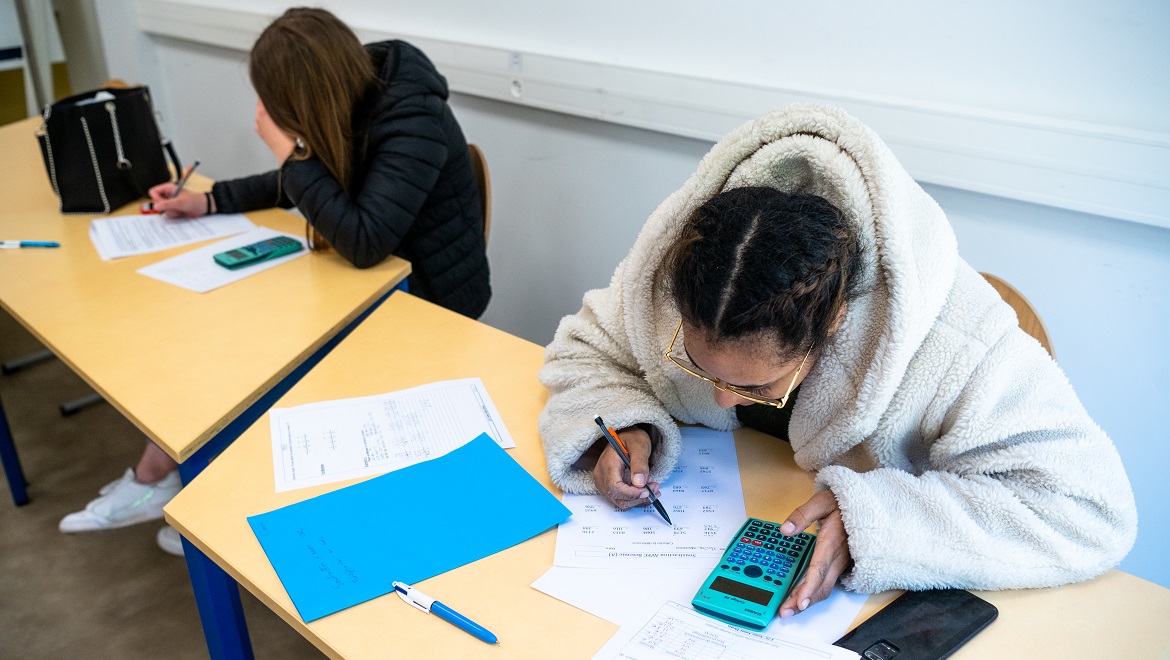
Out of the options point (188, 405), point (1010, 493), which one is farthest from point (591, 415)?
point (188, 405)

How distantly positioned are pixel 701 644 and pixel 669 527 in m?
0.20

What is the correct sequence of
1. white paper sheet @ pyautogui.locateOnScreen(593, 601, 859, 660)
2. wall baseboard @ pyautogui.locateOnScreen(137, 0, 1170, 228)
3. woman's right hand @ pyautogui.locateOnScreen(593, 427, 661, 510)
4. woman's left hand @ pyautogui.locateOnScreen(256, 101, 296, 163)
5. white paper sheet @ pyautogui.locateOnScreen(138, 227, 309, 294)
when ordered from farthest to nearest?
woman's left hand @ pyautogui.locateOnScreen(256, 101, 296, 163), white paper sheet @ pyautogui.locateOnScreen(138, 227, 309, 294), wall baseboard @ pyautogui.locateOnScreen(137, 0, 1170, 228), woman's right hand @ pyautogui.locateOnScreen(593, 427, 661, 510), white paper sheet @ pyautogui.locateOnScreen(593, 601, 859, 660)

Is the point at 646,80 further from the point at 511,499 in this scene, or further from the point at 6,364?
the point at 6,364

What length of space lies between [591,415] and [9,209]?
168 centimetres

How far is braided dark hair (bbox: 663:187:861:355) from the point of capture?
0.85 metres

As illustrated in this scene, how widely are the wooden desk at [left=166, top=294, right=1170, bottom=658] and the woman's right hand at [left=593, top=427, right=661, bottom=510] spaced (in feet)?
0.28

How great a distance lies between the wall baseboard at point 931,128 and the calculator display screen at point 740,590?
1.02m

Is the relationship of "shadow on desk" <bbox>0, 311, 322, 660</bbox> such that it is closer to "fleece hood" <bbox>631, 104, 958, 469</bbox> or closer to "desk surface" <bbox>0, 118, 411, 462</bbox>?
"desk surface" <bbox>0, 118, 411, 462</bbox>

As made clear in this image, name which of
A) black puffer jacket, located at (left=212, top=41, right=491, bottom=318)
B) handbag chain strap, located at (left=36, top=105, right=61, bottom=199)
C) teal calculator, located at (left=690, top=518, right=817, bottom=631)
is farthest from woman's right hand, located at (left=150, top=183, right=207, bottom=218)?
teal calculator, located at (left=690, top=518, right=817, bottom=631)

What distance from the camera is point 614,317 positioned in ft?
3.98

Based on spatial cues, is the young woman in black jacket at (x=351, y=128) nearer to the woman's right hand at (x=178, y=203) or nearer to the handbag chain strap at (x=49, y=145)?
the woman's right hand at (x=178, y=203)

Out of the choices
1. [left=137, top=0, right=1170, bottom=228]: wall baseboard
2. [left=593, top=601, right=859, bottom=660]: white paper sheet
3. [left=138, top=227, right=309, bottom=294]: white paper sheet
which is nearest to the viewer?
[left=593, top=601, right=859, bottom=660]: white paper sheet

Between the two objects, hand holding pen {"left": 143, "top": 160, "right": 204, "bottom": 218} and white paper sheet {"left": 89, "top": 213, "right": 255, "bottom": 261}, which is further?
hand holding pen {"left": 143, "top": 160, "right": 204, "bottom": 218}

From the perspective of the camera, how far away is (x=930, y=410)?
98 centimetres
